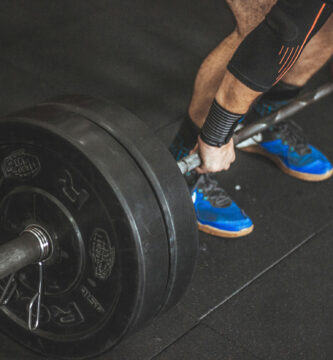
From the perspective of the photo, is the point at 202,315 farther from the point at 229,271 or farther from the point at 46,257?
the point at 46,257

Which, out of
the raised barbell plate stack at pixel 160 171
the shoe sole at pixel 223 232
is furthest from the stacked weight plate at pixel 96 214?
the shoe sole at pixel 223 232

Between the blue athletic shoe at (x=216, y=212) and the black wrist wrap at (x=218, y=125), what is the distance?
33cm

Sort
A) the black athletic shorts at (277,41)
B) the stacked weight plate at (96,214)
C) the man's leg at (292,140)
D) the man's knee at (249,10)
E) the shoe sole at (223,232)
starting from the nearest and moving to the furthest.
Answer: the stacked weight plate at (96,214) < the black athletic shorts at (277,41) < the man's knee at (249,10) < the shoe sole at (223,232) < the man's leg at (292,140)

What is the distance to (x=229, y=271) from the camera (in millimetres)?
1402

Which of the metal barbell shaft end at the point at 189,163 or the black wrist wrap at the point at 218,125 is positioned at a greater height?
the black wrist wrap at the point at 218,125

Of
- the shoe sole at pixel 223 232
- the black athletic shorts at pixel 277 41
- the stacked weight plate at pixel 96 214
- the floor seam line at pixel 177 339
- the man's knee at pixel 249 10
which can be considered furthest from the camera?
the shoe sole at pixel 223 232

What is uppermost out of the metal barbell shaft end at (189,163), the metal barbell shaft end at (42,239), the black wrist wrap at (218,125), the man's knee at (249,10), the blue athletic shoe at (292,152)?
the man's knee at (249,10)

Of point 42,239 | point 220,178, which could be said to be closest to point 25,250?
point 42,239

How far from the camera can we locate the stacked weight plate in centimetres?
93

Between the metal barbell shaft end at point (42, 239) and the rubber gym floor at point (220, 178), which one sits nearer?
the metal barbell shaft end at point (42, 239)

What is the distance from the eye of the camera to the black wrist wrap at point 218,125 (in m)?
1.18

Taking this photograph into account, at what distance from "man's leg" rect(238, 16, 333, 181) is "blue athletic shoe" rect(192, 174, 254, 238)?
270 mm

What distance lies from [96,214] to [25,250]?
0.46 ft

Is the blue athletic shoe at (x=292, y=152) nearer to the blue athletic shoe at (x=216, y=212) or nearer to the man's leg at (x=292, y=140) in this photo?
the man's leg at (x=292, y=140)
